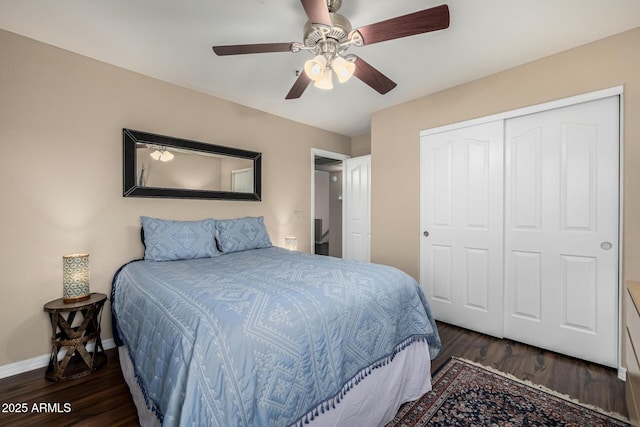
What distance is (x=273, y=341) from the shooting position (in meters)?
1.09

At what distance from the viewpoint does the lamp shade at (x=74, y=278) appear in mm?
2010

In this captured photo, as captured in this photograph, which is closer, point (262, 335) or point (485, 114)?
point (262, 335)

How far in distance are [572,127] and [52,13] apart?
3892mm

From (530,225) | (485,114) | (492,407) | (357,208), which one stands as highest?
(485,114)

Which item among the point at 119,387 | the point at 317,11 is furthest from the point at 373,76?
the point at 119,387

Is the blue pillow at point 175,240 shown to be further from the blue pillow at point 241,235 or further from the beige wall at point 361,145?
the beige wall at point 361,145

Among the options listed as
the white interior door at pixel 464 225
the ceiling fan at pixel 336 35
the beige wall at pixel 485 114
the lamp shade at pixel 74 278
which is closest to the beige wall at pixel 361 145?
the beige wall at pixel 485 114

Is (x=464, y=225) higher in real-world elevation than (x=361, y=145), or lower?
lower

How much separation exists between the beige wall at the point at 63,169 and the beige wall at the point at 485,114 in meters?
2.17

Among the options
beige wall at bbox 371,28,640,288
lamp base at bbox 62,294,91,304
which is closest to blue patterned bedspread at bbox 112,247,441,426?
lamp base at bbox 62,294,91,304

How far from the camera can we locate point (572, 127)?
2221 millimetres

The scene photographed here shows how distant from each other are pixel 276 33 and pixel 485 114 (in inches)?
81.4

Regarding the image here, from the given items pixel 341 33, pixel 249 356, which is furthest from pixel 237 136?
pixel 249 356

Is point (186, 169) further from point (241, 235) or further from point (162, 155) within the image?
point (241, 235)
